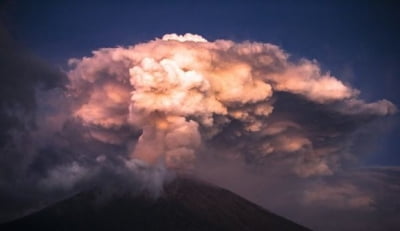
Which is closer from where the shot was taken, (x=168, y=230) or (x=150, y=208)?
(x=168, y=230)

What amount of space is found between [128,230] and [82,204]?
112ft

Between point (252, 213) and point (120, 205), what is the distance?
2224 inches

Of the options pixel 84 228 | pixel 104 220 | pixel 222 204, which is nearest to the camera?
pixel 84 228

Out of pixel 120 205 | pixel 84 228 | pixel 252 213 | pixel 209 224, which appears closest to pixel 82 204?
pixel 120 205

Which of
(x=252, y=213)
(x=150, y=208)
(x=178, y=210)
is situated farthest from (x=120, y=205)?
(x=252, y=213)

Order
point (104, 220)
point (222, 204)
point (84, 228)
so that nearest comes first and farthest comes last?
point (84, 228) → point (104, 220) → point (222, 204)

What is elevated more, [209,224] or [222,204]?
[222,204]

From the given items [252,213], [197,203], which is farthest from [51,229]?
[252,213]

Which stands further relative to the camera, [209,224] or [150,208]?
[150,208]

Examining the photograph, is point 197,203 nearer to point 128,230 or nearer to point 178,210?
point 178,210

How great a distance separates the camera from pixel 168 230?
580ft

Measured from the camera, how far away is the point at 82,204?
652 ft

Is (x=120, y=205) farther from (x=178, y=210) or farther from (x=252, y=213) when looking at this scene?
(x=252, y=213)

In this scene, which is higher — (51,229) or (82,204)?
(82,204)
